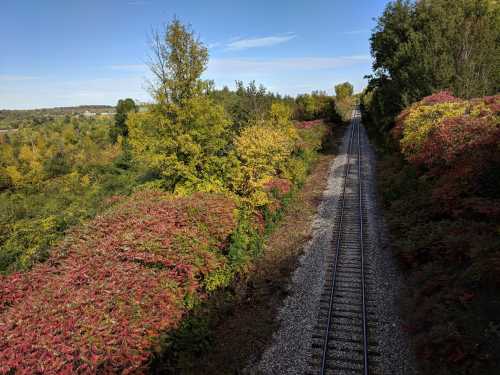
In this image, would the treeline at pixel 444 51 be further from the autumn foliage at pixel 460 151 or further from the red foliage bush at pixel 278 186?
the red foliage bush at pixel 278 186

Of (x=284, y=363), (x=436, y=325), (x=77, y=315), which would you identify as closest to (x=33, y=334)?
(x=77, y=315)

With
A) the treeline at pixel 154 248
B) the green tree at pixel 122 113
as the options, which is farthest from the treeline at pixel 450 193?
the green tree at pixel 122 113

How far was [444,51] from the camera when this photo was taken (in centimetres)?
2373

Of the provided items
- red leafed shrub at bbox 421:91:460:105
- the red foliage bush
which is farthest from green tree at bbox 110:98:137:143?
red leafed shrub at bbox 421:91:460:105

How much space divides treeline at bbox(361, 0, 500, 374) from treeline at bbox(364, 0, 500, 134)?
94mm

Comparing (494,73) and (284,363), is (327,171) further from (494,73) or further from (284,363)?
(284,363)

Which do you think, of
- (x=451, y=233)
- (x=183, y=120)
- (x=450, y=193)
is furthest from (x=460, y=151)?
(x=183, y=120)

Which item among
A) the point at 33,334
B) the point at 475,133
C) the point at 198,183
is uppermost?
the point at 475,133

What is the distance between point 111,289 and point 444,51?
2904cm

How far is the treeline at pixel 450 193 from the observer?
6.70 metres

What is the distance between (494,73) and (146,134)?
30.4 metres

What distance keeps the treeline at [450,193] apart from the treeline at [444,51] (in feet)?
0.31

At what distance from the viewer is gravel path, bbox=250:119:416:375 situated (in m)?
7.39

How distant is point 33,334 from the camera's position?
5312 mm
